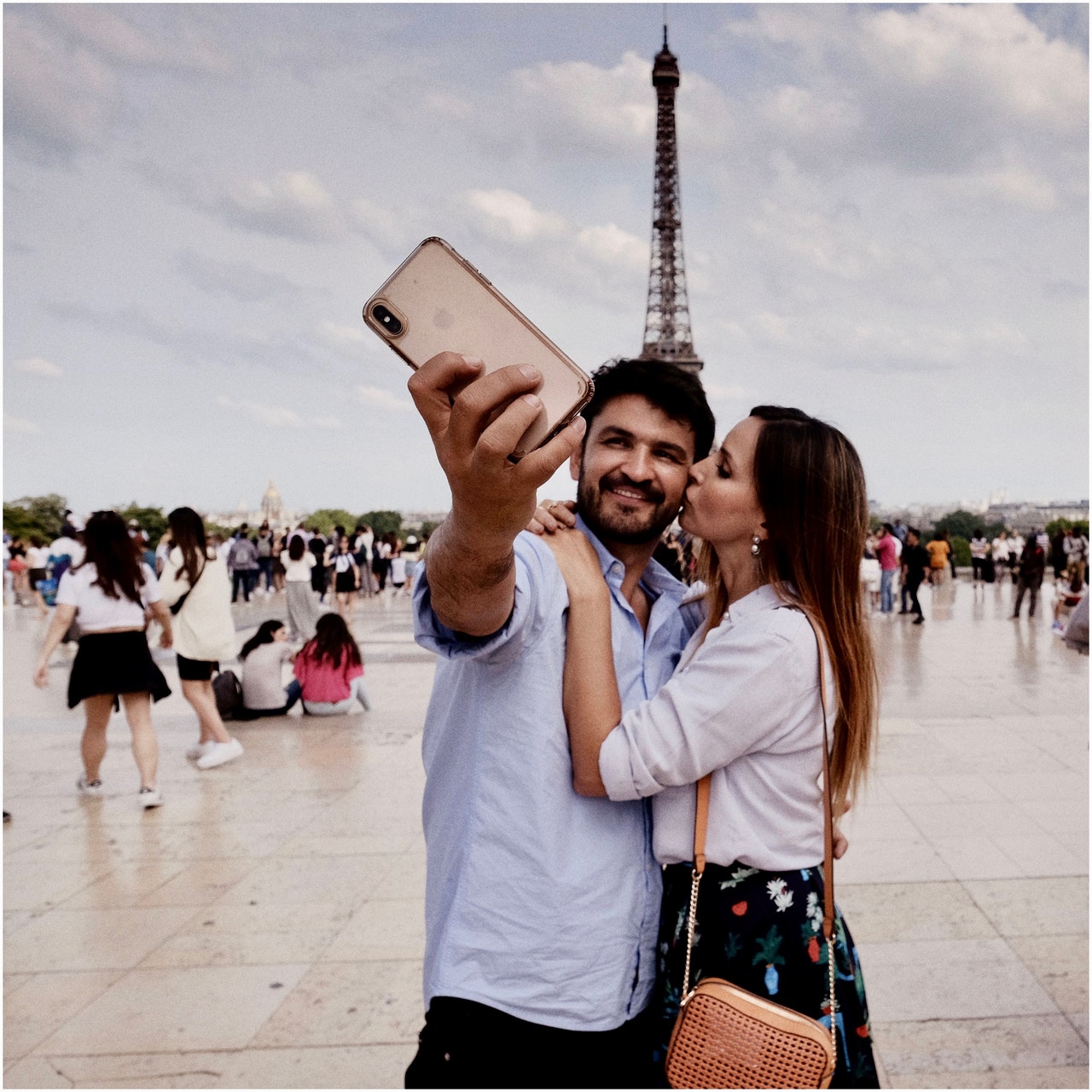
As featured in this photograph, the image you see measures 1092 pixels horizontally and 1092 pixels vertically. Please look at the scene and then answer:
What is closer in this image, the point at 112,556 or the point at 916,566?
the point at 112,556

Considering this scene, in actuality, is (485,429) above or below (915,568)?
above

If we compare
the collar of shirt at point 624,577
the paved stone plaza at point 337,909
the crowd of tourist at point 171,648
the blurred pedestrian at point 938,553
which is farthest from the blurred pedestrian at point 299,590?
the blurred pedestrian at point 938,553

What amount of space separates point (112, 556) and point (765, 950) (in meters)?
5.03

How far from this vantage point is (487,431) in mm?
1071

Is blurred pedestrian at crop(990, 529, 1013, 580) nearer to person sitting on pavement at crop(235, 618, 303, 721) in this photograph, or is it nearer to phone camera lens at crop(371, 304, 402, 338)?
person sitting on pavement at crop(235, 618, 303, 721)

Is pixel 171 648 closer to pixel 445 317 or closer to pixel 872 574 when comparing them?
pixel 445 317

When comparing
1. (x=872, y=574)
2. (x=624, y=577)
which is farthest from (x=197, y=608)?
(x=872, y=574)

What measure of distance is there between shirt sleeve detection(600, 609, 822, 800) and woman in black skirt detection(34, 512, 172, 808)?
15.7 ft

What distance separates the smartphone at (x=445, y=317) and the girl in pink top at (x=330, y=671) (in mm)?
7229

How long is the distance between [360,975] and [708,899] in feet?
8.14

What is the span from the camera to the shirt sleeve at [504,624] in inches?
57.7

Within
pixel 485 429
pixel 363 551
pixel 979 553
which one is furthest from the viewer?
pixel 979 553

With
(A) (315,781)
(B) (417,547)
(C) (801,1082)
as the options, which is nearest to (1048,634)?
(A) (315,781)

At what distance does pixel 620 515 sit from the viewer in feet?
5.92
